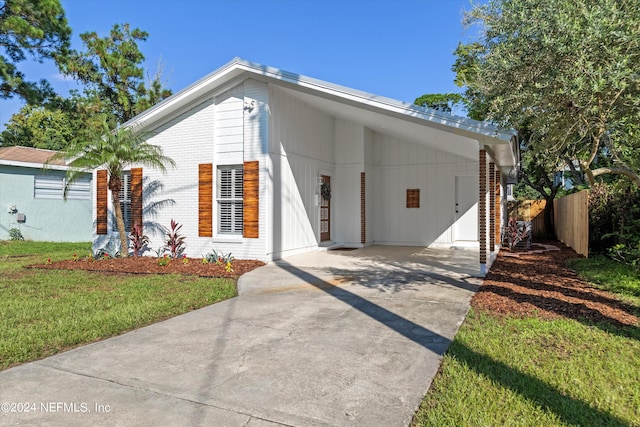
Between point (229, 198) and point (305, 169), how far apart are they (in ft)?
7.45

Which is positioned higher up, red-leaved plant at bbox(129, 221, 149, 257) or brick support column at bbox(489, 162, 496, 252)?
brick support column at bbox(489, 162, 496, 252)

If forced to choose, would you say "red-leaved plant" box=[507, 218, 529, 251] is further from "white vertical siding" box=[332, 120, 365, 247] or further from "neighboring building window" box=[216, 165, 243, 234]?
"neighboring building window" box=[216, 165, 243, 234]

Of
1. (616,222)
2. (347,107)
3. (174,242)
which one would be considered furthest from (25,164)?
(616,222)

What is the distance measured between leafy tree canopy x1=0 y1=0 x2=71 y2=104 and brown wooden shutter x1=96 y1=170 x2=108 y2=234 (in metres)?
6.84

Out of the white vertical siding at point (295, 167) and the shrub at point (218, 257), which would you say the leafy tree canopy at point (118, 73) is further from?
the shrub at point (218, 257)

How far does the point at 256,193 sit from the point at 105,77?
56.5 ft

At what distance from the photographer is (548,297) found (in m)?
5.91

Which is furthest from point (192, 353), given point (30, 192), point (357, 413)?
point (30, 192)

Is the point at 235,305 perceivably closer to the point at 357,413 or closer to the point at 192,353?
the point at 192,353

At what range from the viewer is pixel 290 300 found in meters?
5.94

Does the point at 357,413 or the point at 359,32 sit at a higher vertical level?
the point at 359,32

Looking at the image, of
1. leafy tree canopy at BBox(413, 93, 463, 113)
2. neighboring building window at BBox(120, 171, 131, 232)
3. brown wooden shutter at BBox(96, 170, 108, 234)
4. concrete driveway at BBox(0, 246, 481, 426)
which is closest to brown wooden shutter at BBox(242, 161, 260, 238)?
concrete driveway at BBox(0, 246, 481, 426)

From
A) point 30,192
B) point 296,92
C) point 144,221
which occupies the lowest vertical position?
point 144,221

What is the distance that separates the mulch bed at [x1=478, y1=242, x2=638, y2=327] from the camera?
5023 mm
